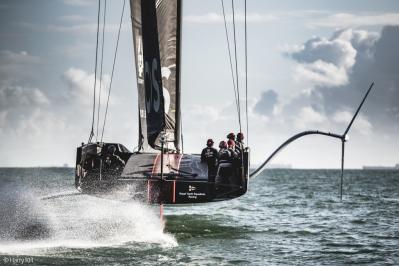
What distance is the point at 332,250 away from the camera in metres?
16.8

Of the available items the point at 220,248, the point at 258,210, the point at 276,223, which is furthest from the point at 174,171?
the point at 258,210

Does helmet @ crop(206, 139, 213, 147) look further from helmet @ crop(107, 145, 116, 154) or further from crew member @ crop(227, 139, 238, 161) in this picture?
helmet @ crop(107, 145, 116, 154)

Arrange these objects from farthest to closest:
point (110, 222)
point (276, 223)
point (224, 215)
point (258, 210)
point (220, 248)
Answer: point (258, 210) < point (224, 215) < point (276, 223) < point (110, 222) < point (220, 248)

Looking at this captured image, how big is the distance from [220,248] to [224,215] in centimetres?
1126

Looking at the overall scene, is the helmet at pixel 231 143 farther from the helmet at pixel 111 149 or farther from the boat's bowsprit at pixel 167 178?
the helmet at pixel 111 149

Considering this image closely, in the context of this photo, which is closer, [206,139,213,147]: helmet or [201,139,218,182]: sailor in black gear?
[201,139,218,182]: sailor in black gear

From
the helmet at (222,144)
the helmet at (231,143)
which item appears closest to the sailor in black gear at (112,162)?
the helmet at (222,144)

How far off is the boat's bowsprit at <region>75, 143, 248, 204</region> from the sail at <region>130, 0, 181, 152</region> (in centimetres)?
66

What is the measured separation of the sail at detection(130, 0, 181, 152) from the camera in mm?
14391

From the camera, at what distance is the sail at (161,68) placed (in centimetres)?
1439

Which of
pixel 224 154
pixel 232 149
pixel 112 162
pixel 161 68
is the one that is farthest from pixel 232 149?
pixel 112 162

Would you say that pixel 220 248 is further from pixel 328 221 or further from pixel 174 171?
pixel 328 221

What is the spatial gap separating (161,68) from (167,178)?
8.67 feet

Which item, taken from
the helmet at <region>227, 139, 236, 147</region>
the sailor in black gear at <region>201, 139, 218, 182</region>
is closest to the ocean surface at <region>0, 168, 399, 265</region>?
the sailor in black gear at <region>201, 139, 218, 182</region>
